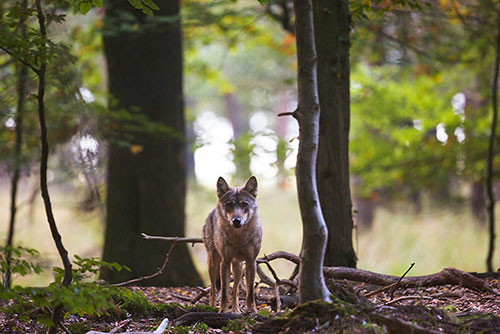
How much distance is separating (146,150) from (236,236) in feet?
13.2

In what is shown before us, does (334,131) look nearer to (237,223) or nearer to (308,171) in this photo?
(237,223)

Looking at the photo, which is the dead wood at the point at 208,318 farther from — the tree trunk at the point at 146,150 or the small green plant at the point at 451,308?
the tree trunk at the point at 146,150

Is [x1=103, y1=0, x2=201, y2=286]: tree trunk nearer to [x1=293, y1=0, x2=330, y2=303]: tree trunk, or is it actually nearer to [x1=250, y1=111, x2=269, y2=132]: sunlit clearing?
[x1=293, y1=0, x2=330, y2=303]: tree trunk

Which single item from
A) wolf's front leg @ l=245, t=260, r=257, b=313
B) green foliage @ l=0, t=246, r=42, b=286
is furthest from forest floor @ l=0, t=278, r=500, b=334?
green foliage @ l=0, t=246, r=42, b=286

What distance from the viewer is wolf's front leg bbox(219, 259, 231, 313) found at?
5465 mm

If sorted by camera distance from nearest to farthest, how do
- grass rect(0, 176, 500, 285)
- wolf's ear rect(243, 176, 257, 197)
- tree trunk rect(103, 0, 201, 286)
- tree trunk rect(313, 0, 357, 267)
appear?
wolf's ear rect(243, 176, 257, 197)
tree trunk rect(313, 0, 357, 267)
tree trunk rect(103, 0, 201, 286)
grass rect(0, 176, 500, 285)

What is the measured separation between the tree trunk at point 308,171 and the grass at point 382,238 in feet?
27.0

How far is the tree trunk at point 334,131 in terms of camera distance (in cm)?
609

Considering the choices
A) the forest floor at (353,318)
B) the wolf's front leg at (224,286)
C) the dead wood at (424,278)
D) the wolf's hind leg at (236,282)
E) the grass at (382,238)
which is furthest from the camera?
the grass at (382,238)

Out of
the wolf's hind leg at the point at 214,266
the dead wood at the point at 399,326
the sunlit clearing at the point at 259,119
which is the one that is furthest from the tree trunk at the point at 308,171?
the sunlit clearing at the point at 259,119

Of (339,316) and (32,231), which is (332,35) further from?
(32,231)

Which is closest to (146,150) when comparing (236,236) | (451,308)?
(236,236)

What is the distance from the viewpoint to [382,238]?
16.2 meters

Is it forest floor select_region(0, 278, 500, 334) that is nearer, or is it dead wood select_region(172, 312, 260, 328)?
forest floor select_region(0, 278, 500, 334)
